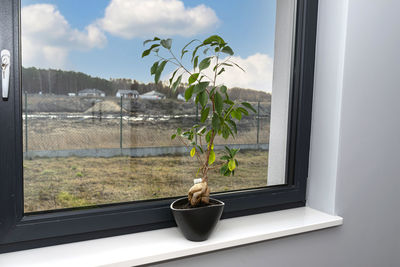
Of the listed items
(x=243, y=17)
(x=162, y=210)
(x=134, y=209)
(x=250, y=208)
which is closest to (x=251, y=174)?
(x=250, y=208)

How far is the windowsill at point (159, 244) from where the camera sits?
99 centimetres

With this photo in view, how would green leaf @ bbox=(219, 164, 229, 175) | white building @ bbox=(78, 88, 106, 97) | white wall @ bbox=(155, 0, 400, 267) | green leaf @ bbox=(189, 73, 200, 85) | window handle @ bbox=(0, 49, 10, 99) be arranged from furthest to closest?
white wall @ bbox=(155, 0, 400, 267) → green leaf @ bbox=(219, 164, 229, 175) → green leaf @ bbox=(189, 73, 200, 85) → white building @ bbox=(78, 88, 106, 97) → window handle @ bbox=(0, 49, 10, 99)

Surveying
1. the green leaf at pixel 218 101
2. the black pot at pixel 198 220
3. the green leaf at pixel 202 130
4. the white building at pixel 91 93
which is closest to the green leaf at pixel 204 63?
the green leaf at pixel 218 101

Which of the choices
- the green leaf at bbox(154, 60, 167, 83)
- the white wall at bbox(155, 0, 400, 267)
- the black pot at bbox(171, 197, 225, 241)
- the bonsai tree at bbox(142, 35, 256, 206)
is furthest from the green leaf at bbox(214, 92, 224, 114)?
the white wall at bbox(155, 0, 400, 267)

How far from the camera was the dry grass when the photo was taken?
105 centimetres

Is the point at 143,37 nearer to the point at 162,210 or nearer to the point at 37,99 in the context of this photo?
the point at 37,99

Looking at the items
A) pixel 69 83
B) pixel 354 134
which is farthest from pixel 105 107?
pixel 354 134

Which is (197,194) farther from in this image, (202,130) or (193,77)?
(193,77)

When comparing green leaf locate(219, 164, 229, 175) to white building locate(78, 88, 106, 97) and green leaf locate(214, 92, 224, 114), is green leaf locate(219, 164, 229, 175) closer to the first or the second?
green leaf locate(214, 92, 224, 114)

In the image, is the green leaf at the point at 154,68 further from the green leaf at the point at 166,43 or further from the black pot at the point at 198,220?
the black pot at the point at 198,220

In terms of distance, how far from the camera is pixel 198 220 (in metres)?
1.11

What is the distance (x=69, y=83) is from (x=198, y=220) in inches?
24.5

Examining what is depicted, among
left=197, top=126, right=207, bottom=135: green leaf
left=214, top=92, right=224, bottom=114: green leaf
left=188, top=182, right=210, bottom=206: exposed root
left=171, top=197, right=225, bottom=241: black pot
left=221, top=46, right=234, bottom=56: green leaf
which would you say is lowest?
left=171, top=197, right=225, bottom=241: black pot

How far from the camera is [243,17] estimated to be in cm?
138
